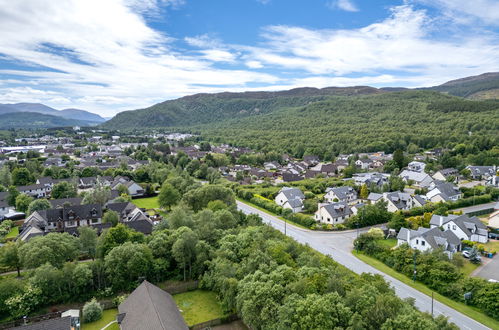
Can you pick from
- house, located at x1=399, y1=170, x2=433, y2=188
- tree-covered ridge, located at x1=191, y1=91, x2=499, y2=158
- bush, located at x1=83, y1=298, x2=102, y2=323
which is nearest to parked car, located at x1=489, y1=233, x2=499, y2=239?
house, located at x1=399, y1=170, x2=433, y2=188

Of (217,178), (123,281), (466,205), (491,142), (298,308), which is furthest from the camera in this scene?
(491,142)

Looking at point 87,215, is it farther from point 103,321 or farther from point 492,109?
point 492,109

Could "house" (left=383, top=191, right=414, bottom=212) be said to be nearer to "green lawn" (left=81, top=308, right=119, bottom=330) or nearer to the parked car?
the parked car

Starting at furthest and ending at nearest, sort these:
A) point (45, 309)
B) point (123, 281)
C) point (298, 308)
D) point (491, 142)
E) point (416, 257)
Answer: point (491, 142) → point (416, 257) → point (123, 281) → point (45, 309) → point (298, 308)

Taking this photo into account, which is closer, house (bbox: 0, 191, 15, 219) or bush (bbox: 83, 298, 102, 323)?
bush (bbox: 83, 298, 102, 323)

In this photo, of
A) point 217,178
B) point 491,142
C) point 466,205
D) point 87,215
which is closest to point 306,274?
point 87,215

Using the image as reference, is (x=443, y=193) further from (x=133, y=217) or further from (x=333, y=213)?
(x=133, y=217)

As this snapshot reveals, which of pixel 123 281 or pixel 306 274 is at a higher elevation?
pixel 306 274
